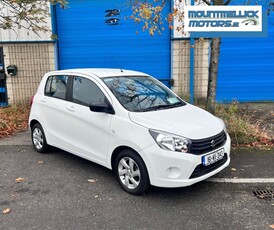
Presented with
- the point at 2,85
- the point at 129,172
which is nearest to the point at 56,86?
the point at 129,172

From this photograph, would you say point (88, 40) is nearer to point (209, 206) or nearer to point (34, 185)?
point (34, 185)

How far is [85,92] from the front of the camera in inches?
184

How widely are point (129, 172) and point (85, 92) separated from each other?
147cm

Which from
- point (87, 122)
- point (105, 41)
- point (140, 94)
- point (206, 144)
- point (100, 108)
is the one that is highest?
point (105, 41)

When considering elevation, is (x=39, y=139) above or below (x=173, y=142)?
below

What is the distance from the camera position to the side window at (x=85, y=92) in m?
4.46

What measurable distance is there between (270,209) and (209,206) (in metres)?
0.70

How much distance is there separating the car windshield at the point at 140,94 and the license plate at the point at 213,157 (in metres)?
1.02

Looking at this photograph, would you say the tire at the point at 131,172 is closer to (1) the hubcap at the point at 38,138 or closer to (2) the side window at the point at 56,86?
(2) the side window at the point at 56,86

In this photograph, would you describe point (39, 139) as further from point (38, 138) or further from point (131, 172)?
point (131, 172)

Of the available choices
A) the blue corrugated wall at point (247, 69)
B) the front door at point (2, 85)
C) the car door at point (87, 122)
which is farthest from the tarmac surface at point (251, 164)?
the front door at point (2, 85)

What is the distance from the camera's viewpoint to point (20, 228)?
325cm

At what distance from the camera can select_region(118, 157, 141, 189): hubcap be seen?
12.7 ft

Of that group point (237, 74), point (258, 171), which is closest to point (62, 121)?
point (258, 171)
